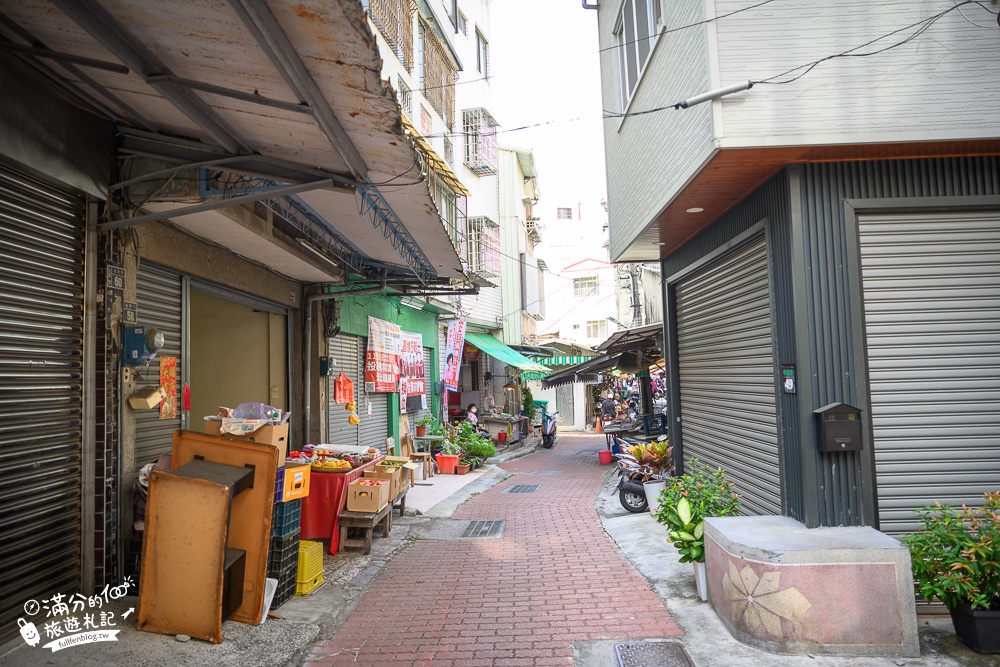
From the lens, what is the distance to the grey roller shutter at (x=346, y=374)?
482 inches

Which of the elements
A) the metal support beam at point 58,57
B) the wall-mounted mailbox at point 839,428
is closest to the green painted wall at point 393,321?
the metal support beam at point 58,57

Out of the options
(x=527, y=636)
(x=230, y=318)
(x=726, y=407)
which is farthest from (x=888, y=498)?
(x=230, y=318)

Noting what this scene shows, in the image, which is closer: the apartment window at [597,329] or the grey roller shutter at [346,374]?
the grey roller shutter at [346,374]

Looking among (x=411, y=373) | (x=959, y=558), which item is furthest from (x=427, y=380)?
(x=959, y=558)

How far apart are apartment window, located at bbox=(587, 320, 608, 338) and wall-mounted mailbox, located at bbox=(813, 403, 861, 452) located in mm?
36648

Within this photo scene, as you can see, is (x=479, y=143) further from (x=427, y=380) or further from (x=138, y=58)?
(x=138, y=58)

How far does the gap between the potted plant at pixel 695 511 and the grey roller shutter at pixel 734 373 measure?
0.52 metres

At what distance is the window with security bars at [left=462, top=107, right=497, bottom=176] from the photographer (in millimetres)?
22484

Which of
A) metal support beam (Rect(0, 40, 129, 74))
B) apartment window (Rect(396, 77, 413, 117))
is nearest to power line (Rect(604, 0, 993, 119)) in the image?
metal support beam (Rect(0, 40, 129, 74))

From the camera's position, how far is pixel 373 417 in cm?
1461

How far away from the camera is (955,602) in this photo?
4.89 m

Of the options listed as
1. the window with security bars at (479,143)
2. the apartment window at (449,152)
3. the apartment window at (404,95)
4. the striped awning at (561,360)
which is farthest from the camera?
the striped awning at (561,360)

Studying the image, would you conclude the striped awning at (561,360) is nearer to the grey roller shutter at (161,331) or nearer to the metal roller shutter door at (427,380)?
the metal roller shutter door at (427,380)

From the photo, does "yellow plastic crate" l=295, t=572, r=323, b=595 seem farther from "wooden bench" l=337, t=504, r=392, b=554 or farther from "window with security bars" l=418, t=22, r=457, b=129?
"window with security bars" l=418, t=22, r=457, b=129
